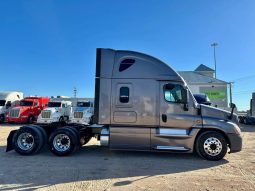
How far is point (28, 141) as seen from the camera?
348 inches

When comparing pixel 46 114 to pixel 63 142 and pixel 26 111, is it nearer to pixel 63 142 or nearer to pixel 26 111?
pixel 26 111

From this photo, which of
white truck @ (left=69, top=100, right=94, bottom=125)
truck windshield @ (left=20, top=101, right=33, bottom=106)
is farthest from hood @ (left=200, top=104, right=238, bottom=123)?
truck windshield @ (left=20, top=101, right=33, bottom=106)

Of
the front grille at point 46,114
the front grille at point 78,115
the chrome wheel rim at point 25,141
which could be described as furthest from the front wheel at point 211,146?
the front grille at point 46,114

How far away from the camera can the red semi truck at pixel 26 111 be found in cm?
2308

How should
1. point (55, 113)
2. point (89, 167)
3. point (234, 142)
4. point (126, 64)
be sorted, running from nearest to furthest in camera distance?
point (89, 167), point (234, 142), point (126, 64), point (55, 113)

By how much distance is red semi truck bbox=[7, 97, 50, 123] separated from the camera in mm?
23078

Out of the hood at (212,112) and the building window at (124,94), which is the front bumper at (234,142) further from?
the building window at (124,94)

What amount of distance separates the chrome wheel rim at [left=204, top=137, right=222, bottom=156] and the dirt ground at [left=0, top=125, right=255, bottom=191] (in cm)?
32

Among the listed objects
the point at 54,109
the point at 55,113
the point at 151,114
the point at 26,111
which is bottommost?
the point at 151,114

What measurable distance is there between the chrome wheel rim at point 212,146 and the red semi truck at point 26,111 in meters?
19.3

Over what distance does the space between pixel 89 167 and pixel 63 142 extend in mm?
1962

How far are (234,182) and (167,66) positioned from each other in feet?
13.0

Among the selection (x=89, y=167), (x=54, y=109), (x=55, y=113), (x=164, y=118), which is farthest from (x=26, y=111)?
(x=164, y=118)

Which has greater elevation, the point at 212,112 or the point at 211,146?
the point at 212,112
